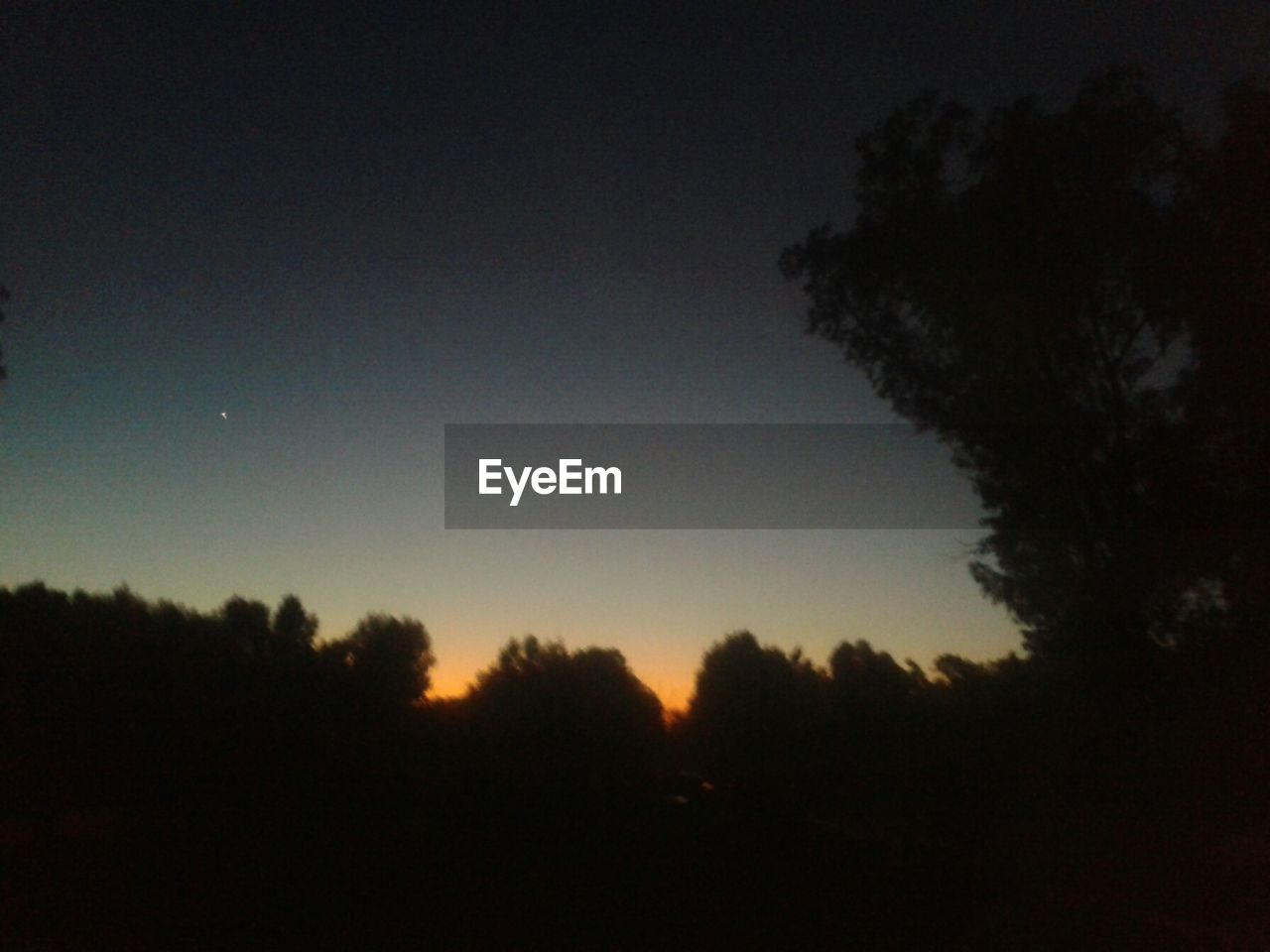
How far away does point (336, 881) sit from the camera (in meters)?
11.7

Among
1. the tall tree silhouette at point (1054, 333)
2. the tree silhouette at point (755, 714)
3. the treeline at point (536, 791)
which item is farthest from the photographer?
the tree silhouette at point (755, 714)

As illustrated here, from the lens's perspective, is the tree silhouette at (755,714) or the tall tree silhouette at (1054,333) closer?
the tall tree silhouette at (1054,333)

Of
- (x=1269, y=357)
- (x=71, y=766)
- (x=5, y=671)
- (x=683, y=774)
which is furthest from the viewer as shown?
(x=683, y=774)

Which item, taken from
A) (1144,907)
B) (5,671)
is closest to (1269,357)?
(1144,907)

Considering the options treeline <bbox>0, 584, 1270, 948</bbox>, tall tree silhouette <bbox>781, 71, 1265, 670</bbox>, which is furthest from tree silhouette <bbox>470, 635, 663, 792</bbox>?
tall tree silhouette <bbox>781, 71, 1265, 670</bbox>

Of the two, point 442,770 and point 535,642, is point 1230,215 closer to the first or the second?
point 442,770

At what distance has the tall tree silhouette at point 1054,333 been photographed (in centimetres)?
2081

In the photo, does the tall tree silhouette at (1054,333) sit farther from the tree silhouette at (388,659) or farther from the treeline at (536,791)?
the tree silhouette at (388,659)

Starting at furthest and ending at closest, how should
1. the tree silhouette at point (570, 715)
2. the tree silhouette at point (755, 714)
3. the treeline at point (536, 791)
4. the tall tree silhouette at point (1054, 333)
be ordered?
the tree silhouette at point (755, 714) → the tree silhouette at point (570, 715) → the tall tree silhouette at point (1054, 333) → the treeline at point (536, 791)

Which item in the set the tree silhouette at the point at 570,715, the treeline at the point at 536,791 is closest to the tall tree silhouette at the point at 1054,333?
the treeline at the point at 536,791

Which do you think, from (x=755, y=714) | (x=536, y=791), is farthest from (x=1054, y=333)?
(x=755, y=714)

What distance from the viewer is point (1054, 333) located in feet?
70.0

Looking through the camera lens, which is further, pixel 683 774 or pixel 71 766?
pixel 683 774

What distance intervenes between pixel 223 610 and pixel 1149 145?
2018 centimetres
